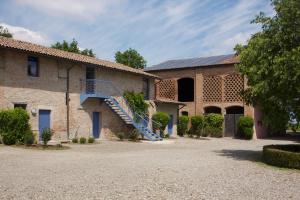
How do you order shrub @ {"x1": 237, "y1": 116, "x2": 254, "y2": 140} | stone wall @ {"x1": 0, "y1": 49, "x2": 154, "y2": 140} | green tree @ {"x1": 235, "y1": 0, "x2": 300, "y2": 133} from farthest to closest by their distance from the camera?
shrub @ {"x1": 237, "y1": 116, "x2": 254, "y2": 140} < stone wall @ {"x1": 0, "y1": 49, "x2": 154, "y2": 140} < green tree @ {"x1": 235, "y1": 0, "x2": 300, "y2": 133}

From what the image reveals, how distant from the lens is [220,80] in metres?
36.7

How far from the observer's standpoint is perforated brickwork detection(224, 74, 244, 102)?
35.8 meters

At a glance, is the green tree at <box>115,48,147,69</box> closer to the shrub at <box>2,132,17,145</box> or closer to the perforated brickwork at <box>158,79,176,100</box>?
the perforated brickwork at <box>158,79,176,100</box>

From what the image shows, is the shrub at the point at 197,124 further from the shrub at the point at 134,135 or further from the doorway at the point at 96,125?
the doorway at the point at 96,125

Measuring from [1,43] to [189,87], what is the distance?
25.7 meters

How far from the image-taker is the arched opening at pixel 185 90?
4222 centimetres

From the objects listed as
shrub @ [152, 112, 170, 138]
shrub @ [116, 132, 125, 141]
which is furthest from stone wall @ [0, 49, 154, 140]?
shrub @ [152, 112, 170, 138]

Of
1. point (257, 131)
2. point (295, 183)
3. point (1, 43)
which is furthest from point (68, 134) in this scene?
point (257, 131)

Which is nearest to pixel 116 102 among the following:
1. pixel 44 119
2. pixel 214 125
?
Answer: pixel 44 119

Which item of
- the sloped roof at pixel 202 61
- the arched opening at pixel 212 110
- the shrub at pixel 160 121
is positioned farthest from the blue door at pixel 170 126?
the sloped roof at pixel 202 61

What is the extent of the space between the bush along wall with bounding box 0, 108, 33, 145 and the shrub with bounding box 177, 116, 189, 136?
60.5 feet

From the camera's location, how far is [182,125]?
36.2 m

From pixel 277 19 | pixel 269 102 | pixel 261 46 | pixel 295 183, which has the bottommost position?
pixel 295 183

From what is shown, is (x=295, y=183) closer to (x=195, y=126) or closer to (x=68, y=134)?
(x=68, y=134)
